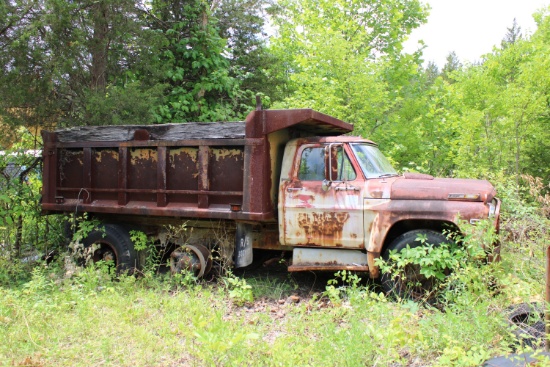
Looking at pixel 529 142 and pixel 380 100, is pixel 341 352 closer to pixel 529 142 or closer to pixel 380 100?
pixel 380 100

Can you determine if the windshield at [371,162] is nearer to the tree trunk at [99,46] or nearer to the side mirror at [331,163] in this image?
the side mirror at [331,163]

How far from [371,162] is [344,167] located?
0.45 m

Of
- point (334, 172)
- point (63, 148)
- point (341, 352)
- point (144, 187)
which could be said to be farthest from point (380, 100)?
point (341, 352)

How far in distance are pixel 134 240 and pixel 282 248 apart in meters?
2.30

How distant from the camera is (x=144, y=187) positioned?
6602 mm

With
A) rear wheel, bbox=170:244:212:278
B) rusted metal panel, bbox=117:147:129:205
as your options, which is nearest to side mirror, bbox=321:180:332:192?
rear wheel, bbox=170:244:212:278

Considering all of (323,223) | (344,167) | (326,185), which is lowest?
(323,223)

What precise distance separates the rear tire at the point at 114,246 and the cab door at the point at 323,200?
2460 millimetres

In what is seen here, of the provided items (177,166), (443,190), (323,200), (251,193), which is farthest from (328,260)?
(177,166)

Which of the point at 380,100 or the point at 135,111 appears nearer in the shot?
the point at 135,111

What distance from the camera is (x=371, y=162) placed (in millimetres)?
5957

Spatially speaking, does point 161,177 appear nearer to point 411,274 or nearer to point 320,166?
point 320,166

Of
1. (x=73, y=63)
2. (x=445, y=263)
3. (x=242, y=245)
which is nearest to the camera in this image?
(x=445, y=263)

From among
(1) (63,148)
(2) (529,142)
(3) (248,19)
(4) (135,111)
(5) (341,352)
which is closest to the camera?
(5) (341,352)
